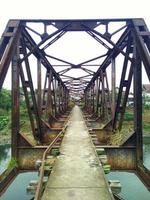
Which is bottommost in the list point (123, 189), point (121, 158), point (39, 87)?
point (123, 189)

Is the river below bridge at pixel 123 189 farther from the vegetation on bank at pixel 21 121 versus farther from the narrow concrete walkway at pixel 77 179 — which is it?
the vegetation on bank at pixel 21 121

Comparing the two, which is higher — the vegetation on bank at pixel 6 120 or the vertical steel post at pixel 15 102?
the vertical steel post at pixel 15 102

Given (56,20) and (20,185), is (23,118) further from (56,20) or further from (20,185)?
(56,20)

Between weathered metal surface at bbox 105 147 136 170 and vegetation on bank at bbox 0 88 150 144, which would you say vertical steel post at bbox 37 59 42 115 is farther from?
vegetation on bank at bbox 0 88 150 144

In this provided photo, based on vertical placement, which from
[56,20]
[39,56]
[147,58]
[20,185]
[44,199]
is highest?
[56,20]

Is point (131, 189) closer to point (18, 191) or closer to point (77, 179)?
point (18, 191)

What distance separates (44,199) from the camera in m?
4.72

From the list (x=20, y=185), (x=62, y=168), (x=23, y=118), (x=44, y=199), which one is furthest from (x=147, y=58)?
(x=23, y=118)

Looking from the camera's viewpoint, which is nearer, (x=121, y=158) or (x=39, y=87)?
(x=121, y=158)

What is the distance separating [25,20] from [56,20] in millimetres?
1064

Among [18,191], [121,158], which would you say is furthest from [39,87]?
[18,191]

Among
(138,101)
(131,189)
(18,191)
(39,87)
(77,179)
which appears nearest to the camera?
(77,179)

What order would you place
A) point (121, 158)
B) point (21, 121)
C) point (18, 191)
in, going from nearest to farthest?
1. point (121, 158)
2. point (18, 191)
3. point (21, 121)

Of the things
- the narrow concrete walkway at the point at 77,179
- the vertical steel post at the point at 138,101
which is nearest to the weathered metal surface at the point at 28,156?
the narrow concrete walkway at the point at 77,179
